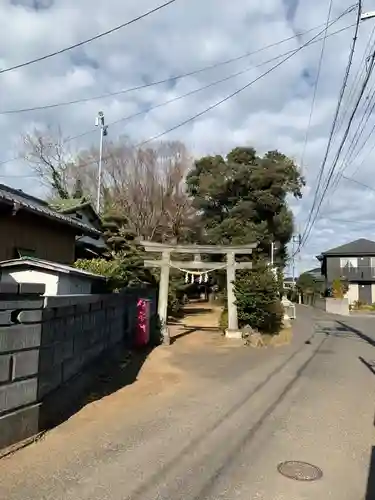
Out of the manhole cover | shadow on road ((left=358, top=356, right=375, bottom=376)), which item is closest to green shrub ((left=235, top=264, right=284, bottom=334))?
shadow on road ((left=358, top=356, right=375, bottom=376))

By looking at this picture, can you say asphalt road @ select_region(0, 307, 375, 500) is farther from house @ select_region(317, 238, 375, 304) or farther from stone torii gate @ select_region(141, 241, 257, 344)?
house @ select_region(317, 238, 375, 304)

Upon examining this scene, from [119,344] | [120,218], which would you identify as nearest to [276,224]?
[120,218]

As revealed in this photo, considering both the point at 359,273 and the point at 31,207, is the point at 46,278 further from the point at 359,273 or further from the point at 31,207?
the point at 359,273

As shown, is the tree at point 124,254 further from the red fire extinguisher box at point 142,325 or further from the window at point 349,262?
the window at point 349,262

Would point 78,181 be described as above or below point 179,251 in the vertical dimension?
above

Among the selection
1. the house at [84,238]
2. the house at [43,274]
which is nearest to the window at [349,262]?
the house at [84,238]

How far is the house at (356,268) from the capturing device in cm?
4800

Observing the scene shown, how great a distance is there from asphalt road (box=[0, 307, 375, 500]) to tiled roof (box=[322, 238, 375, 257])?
138 feet

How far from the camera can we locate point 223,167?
1407 inches

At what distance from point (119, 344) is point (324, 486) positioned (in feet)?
23.5

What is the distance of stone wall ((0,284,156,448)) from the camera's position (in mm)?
4648

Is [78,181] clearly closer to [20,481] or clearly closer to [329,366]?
[329,366]

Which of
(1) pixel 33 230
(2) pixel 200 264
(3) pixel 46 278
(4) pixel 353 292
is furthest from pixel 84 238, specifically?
(4) pixel 353 292

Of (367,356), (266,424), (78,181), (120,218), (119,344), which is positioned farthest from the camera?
(78,181)
